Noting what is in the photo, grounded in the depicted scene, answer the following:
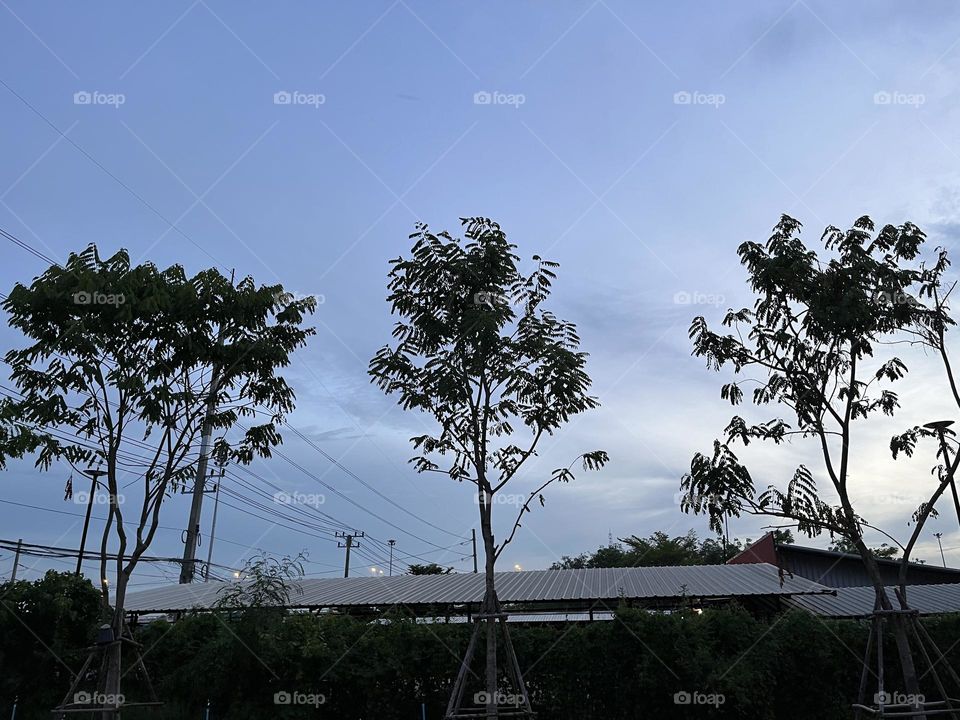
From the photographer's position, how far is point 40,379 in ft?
33.8

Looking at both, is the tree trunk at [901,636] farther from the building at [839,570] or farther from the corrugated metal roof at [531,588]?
the building at [839,570]

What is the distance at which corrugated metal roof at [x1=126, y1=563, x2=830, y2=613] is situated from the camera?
16.2 m

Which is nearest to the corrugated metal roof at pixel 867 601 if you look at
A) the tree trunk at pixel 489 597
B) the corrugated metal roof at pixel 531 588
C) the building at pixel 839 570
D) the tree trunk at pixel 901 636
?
the corrugated metal roof at pixel 531 588

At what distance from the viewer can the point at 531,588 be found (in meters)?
18.0

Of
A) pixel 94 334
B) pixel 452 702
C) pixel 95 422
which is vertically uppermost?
pixel 94 334

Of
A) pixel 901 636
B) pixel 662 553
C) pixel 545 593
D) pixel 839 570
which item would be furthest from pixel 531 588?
pixel 662 553

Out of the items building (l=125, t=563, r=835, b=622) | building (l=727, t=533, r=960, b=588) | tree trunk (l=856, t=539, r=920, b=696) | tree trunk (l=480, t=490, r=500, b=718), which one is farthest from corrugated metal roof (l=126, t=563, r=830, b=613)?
building (l=727, t=533, r=960, b=588)

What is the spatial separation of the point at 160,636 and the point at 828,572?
2682 centimetres

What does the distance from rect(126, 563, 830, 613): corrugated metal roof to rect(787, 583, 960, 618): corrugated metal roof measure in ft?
2.55

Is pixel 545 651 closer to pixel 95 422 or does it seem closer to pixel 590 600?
pixel 590 600

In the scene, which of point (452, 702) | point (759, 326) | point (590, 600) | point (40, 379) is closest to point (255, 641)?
point (452, 702)

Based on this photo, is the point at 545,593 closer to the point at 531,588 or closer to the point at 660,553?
the point at 531,588

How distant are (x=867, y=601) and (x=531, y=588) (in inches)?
382

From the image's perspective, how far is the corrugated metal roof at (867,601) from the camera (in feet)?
54.9
